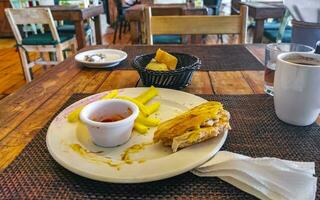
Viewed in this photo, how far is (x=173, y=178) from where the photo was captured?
1.41 ft

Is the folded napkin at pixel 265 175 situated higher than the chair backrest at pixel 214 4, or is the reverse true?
the chair backrest at pixel 214 4

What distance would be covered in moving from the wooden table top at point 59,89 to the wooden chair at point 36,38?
4.68 ft

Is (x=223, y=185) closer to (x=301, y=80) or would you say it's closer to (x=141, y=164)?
(x=141, y=164)

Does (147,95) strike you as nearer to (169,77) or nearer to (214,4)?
(169,77)

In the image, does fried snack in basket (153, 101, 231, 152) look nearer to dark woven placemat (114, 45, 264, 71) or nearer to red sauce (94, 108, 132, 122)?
red sauce (94, 108, 132, 122)

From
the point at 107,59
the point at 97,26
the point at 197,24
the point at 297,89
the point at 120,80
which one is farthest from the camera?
the point at 97,26

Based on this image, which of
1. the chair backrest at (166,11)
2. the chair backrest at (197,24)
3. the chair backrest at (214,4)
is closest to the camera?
the chair backrest at (197,24)

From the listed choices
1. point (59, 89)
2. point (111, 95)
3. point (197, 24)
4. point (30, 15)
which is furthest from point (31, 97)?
point (30, 15)

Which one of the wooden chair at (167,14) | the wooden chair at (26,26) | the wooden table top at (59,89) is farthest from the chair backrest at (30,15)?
the wooden table top at (59,89)

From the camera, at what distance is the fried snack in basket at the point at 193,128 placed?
0.47 m

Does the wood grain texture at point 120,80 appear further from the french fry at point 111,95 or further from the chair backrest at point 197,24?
the chair backrest at point 197,24

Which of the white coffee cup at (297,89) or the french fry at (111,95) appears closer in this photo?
the white coffee cup at (297,89)

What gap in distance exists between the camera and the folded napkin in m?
Result: 0.39

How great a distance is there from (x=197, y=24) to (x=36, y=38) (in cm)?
179
